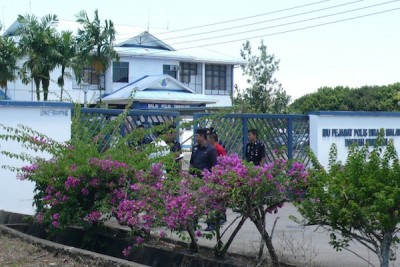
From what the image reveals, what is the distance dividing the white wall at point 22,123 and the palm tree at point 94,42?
82.9 ft

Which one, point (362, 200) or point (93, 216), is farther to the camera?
point (93, 216)

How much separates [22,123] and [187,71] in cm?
4272

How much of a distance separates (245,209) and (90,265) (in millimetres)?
2448

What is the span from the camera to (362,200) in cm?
717

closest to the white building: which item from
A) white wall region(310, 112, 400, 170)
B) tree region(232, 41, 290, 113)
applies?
tree region(232, 41, 290, 113)

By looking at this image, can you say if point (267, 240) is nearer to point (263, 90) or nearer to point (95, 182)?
point (95, 182)

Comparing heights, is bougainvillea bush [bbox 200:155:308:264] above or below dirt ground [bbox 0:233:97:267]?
above

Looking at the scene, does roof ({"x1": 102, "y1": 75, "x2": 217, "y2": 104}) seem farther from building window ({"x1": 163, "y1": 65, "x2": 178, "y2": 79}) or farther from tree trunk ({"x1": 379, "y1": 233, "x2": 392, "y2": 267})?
tree trunk ({"x1": 379, "y1": 233, "x2": 392, "y2": 267})

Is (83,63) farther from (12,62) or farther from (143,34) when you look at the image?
(143,34)

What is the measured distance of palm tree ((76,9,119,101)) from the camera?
131 feet

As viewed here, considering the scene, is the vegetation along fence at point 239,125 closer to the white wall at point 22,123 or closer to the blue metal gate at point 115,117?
the blue metal gate at point 115,117

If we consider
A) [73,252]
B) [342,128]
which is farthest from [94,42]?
[73,252]

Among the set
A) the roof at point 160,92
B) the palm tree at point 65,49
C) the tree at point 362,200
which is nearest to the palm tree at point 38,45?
the palm tree at point 65,49

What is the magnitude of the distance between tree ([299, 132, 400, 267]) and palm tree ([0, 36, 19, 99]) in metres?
32.4
